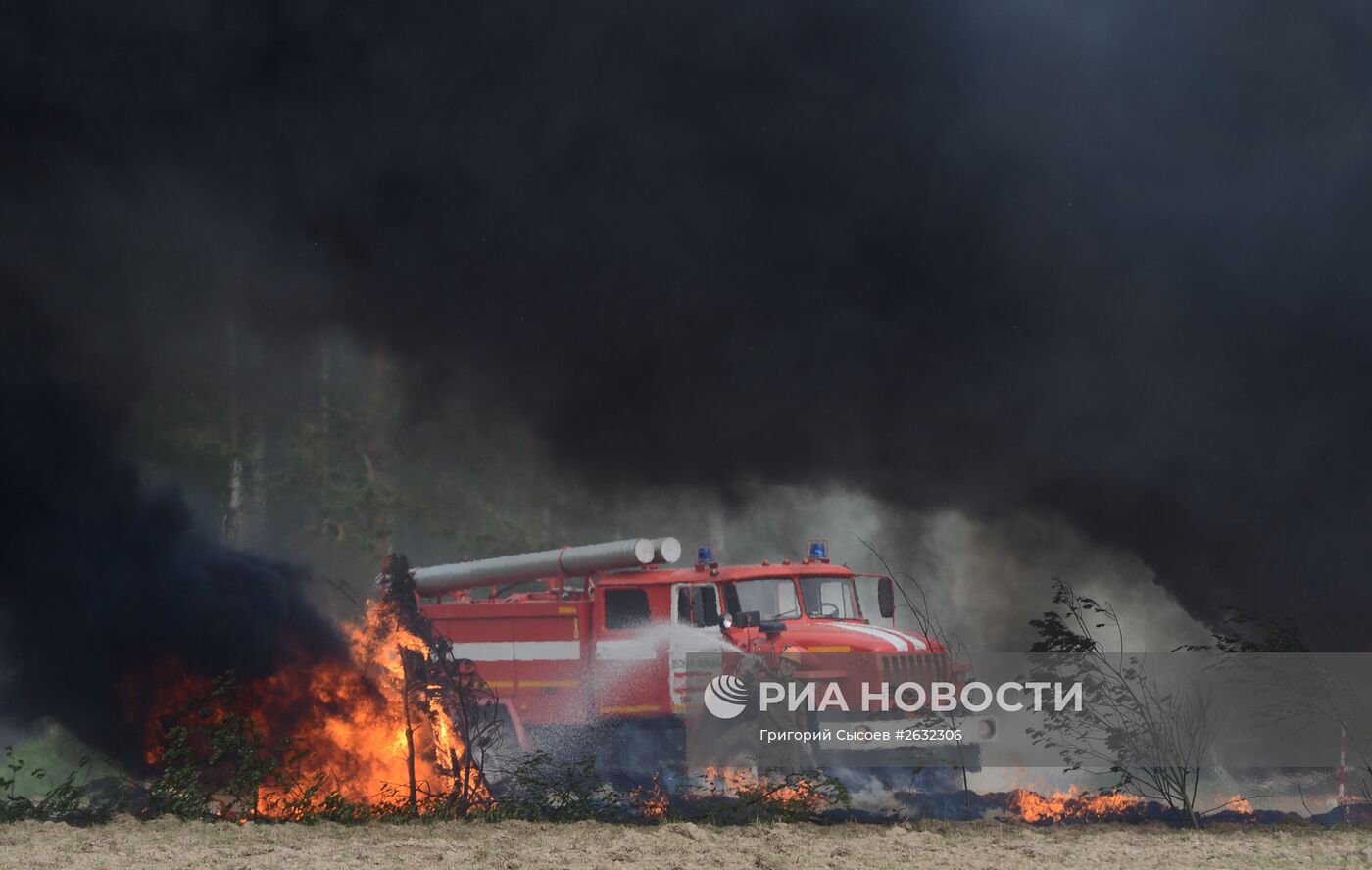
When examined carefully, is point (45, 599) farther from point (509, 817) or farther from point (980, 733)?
point (980, 733)

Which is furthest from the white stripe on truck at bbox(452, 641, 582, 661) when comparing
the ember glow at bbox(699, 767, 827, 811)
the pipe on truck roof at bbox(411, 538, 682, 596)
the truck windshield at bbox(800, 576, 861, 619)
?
the truck windshield at bbox(800, 576, 861, 619)

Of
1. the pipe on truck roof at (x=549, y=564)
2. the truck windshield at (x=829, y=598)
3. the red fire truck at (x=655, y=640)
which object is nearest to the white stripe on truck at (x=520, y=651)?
the red fire truck at (x=655, y=640)

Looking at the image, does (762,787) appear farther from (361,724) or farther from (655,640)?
(361,724)

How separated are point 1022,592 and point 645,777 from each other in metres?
14.2

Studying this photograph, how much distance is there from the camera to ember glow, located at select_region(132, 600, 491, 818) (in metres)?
14.1

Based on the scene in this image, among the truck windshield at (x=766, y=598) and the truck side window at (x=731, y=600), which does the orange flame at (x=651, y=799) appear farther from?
the truck windshield at (x=766, y=598)

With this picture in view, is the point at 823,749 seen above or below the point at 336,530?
below

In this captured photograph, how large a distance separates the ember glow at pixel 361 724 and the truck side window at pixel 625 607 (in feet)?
9.62

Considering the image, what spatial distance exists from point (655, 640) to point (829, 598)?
2.42 metres

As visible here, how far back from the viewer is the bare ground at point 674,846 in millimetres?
11711

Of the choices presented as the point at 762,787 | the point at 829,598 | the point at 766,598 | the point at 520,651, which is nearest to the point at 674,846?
the point at 762,787

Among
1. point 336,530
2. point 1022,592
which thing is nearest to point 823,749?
point 1022,592

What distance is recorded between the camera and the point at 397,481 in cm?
3256

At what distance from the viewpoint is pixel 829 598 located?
54.2 ft
